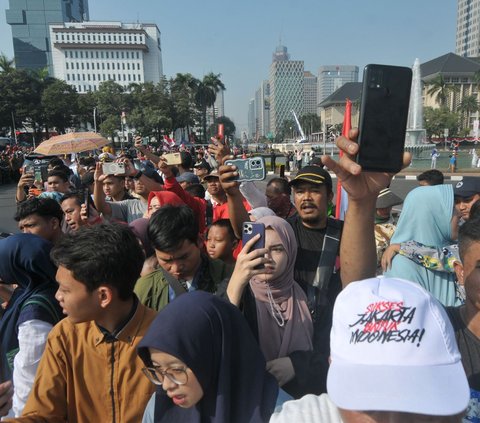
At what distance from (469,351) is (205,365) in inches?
35.2

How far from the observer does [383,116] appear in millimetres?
1236

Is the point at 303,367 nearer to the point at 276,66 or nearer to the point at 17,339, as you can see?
the point at 17,339

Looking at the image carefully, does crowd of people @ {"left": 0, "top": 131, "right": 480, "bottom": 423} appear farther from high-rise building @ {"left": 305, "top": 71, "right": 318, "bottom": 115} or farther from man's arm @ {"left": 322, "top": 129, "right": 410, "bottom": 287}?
high-rise building @ {"left": 305, "top": 71, "right": 318, "bottom": 115}

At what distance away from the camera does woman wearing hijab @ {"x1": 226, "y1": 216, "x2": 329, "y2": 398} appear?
56.3 inches

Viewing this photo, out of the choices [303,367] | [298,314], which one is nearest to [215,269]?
[298,314]

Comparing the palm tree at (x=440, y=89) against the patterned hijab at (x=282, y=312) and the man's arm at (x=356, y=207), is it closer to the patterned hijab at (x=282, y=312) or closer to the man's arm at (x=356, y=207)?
the patterned hijab at (x=282, y=312)

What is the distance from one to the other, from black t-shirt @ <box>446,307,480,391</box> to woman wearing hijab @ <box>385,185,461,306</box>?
2.89 feet

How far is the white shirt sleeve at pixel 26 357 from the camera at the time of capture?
1574mm

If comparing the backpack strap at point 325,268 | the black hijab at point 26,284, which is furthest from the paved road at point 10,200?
the backpack strap at point 325,268

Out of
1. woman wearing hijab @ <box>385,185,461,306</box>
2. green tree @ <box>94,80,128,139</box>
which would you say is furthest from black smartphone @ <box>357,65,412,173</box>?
green tree @ <box>94,80,128,139</box>

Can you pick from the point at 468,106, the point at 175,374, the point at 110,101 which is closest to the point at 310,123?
the point at 468,106

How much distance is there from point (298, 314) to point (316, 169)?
1338 millimetres

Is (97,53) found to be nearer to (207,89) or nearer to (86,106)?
(207,89)

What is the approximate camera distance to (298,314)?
1.73 meters
